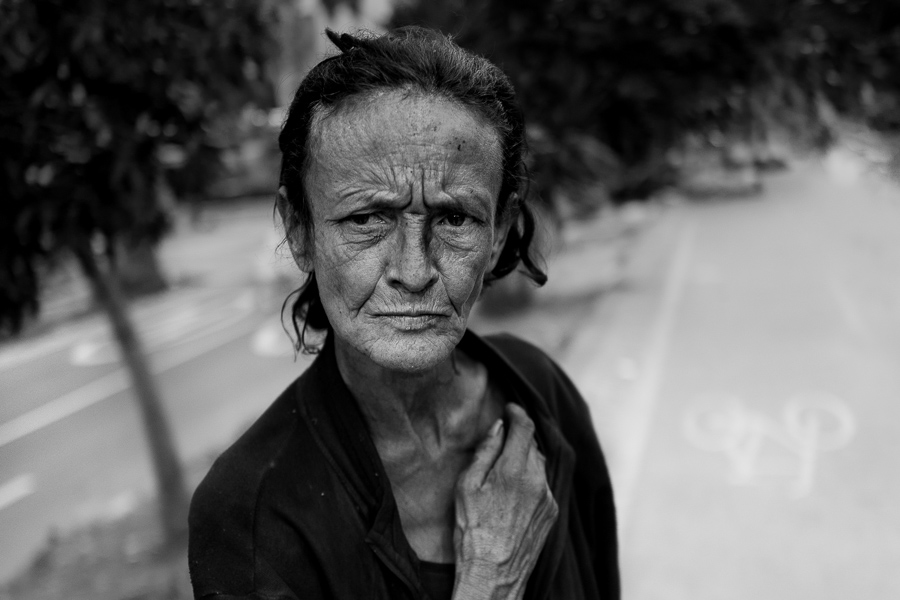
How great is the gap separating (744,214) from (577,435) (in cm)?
1359

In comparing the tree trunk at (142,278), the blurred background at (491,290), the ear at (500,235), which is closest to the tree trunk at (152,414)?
the blurred background at (491,290)

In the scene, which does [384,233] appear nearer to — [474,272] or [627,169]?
[474,272]

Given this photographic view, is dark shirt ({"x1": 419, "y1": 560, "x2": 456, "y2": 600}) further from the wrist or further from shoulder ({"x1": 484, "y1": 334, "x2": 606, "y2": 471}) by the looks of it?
shoulder ({"x1": 484, "y1": 334, "x2": 606, "y2": 471})

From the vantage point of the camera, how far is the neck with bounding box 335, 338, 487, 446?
140 cm

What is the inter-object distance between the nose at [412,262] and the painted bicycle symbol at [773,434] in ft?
14.4

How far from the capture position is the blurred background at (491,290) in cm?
247

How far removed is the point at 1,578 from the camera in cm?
335

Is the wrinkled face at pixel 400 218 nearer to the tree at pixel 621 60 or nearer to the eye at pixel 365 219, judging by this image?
the eye at pixel 365 219

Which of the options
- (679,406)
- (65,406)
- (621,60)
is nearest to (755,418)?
(679,406)

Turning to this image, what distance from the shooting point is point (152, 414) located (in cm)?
377

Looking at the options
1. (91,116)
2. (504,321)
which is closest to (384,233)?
(91,116)

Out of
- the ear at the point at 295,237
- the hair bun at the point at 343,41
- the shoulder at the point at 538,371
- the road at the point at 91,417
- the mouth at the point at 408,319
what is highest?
the hair bun at the point at 343,41

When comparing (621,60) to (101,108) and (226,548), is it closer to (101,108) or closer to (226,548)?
(101,108)

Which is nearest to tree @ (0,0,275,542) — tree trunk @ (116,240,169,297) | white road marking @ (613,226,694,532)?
white road marking @ (613,226,694,532)
